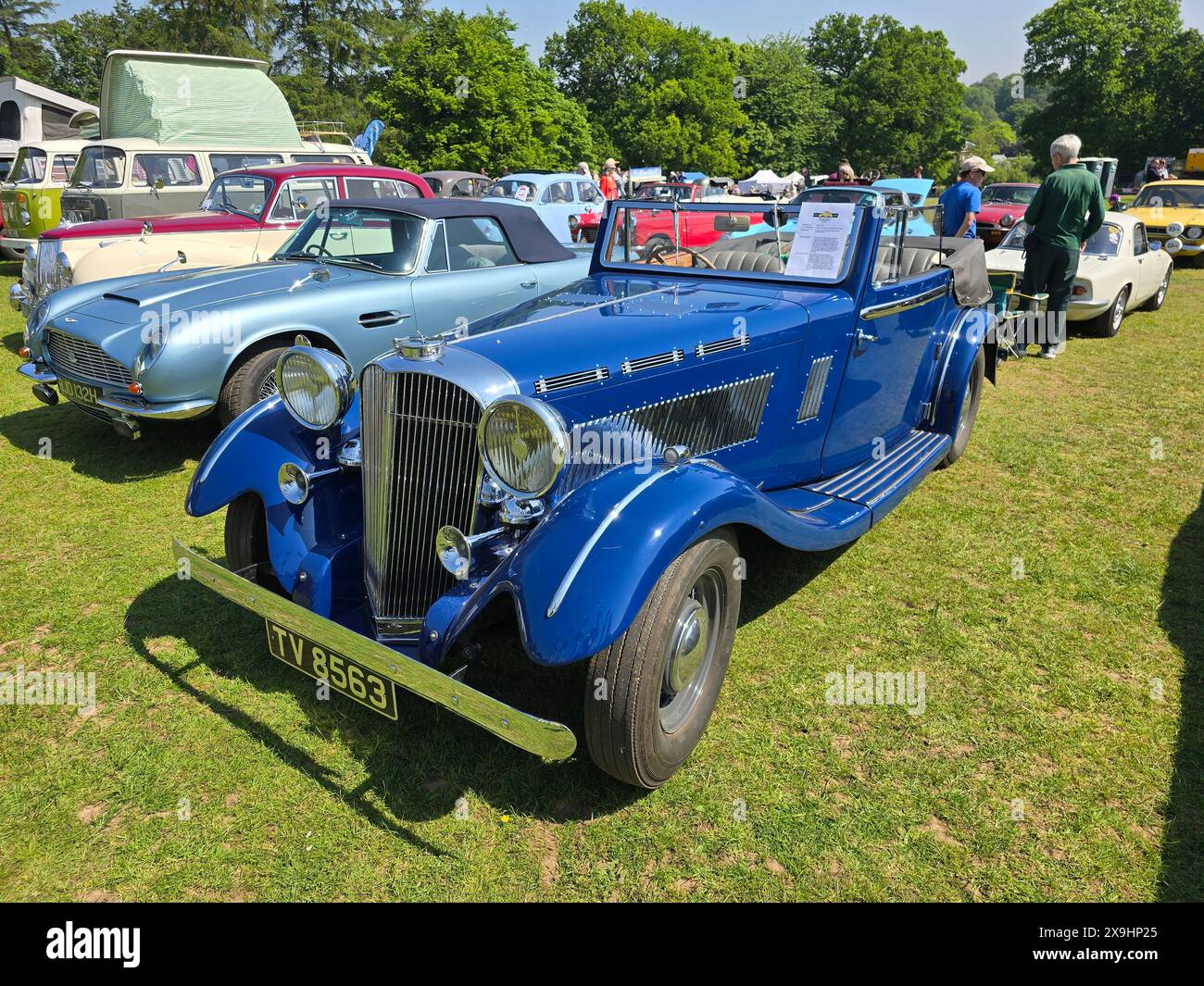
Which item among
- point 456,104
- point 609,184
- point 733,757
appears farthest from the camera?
point 456,104

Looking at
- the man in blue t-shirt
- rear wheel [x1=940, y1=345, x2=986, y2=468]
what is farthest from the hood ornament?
the man in blue t-shirt

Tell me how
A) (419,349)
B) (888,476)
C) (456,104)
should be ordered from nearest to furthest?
(419,349) → (888,476) → (456,104)

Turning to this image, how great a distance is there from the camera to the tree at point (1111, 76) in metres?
43.7

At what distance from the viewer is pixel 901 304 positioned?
441cm

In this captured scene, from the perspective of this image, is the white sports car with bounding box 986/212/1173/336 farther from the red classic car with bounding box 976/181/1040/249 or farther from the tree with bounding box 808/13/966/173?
the tree with bounding box 808/13/966/173

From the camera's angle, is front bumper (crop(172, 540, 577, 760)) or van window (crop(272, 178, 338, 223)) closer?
front bumper (crop(172, 540, 577, 760))

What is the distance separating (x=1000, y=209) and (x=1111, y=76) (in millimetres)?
39864

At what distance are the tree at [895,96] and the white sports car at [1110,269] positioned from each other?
47.1 m

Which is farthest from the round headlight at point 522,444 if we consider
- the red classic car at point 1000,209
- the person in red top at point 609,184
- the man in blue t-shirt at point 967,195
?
the person in red top at point 609,184

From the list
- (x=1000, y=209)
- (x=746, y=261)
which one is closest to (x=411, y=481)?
(x=746, y=261)

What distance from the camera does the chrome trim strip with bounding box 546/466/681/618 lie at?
7.64ft

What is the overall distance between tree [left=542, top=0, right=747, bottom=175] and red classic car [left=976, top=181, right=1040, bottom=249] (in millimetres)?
27387

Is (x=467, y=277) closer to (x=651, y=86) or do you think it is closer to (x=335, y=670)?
(x=335, y=670)
